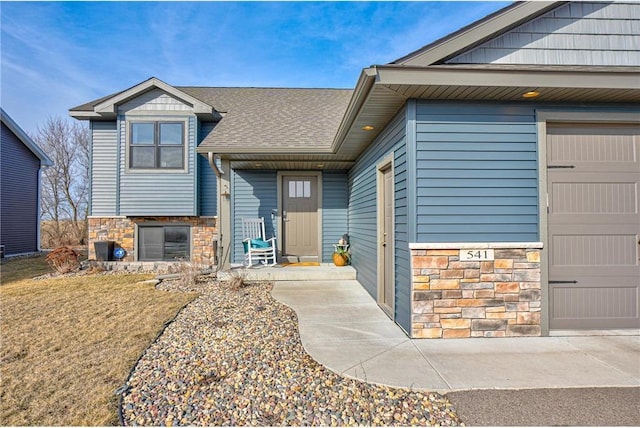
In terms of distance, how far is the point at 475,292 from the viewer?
10.2 ft

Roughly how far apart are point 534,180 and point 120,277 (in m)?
7.41

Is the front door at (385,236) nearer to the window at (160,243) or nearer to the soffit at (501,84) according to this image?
the soffit at (501,84)

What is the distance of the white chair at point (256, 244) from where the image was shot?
6457mm

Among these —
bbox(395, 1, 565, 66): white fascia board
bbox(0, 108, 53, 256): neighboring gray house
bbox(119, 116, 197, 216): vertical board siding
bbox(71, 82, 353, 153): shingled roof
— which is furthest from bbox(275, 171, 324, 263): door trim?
bbox(0, 108, 53, 256): neighboring gray house

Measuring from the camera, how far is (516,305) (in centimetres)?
313

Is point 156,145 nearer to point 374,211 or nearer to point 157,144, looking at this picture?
point 157,144

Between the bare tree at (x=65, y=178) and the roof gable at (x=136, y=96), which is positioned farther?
the bare tree at (x=65, y=178)

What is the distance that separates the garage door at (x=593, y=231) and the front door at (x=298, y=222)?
4664 mm

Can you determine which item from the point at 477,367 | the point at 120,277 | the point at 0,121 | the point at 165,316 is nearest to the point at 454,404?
the point at 477,367

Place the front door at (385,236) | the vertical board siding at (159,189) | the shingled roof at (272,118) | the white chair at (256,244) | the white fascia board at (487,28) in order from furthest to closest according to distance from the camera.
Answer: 1. the vertical board siding at (159,189)
2. the white chair at (256,244)
3. the shingled roof at (272,118)
4. the front door at (385,236)
5. the white fascia board at (487,28)

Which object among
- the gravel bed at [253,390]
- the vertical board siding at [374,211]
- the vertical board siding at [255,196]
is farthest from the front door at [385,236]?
the vertical board siding at [255,196]

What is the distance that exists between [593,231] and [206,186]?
25.9 feet

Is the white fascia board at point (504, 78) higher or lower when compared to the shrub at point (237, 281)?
higher

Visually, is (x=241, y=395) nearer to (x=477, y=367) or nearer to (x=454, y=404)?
(x=454, y=404)
